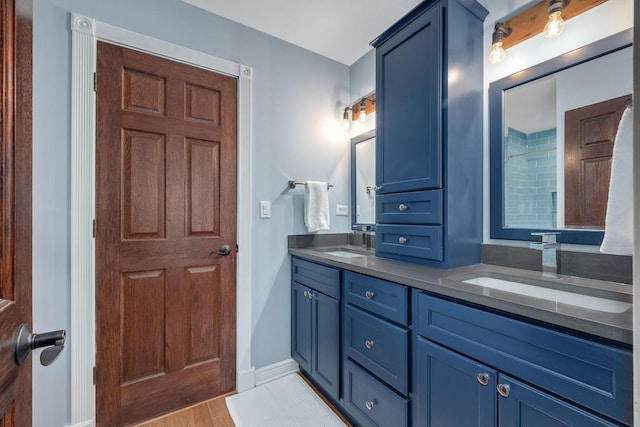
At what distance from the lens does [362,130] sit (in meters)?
2.31

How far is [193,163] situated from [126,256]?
0.64 metres

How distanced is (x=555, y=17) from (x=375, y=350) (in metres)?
1.63

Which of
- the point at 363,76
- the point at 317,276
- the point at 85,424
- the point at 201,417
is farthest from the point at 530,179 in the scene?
the point at 85,424

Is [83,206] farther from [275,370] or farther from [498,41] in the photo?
[498,41]

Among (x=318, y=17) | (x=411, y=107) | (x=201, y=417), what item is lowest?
(x=201, y=417)

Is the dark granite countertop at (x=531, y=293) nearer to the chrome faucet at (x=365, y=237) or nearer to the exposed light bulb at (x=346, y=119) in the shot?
the chrome faucet at (x=365, y=237)

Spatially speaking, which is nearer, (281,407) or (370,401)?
(370,401)

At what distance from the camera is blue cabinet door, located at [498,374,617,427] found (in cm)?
71

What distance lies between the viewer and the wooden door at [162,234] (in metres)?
1.49

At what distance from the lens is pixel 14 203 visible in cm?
49

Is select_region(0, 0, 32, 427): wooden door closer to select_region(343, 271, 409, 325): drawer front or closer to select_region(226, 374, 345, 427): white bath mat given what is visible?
select_region(343, 271, 409, 325): drawer front

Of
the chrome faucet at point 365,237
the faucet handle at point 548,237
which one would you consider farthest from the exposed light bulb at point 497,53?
the chrome faucet at point 365,237

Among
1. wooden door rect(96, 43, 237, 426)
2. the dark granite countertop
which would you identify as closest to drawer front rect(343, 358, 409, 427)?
the dark granite countertop

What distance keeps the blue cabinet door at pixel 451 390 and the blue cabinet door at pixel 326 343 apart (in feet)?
1.74
